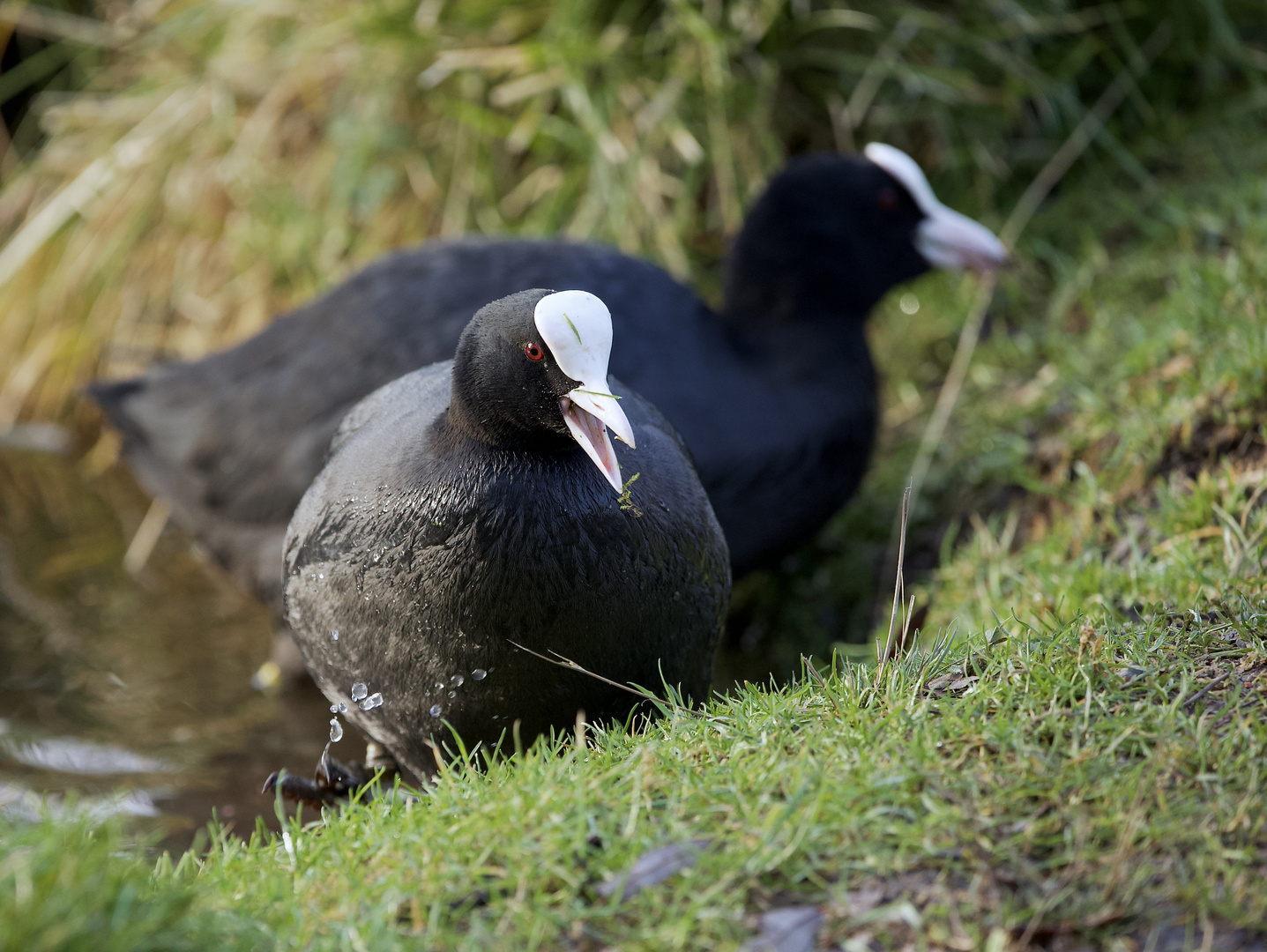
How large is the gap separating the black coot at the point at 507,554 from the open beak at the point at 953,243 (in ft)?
6.73

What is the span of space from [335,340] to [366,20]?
1.82 m

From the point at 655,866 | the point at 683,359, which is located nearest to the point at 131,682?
the point at 683,359

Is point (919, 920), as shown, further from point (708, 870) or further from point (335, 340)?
point (335, 340)

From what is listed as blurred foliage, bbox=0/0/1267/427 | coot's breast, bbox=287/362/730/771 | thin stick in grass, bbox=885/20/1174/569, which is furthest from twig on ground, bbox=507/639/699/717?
blurred foliage, bbox=0/0/1267/427

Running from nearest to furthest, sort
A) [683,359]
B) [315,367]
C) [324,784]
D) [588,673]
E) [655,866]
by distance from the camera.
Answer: [655,866]
[588,673]
[324,784]
[683,359]
[315,367]

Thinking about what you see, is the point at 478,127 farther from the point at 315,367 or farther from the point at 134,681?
the point at 134,681

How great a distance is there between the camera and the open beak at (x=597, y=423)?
192cm

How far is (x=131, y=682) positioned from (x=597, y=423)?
102 inches

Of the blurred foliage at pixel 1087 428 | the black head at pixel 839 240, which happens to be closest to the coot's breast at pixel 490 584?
the blurred foliage at pixel 1087 428

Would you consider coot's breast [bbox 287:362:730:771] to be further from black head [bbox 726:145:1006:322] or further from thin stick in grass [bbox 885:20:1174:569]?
thin stick in grass [bbox 885:20:1174:569]

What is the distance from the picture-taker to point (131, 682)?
397 cm

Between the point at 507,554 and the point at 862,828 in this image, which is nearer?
the point at 862,828

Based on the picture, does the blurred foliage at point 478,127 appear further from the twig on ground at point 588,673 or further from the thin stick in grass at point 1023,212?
the twig on ground at point 588,673

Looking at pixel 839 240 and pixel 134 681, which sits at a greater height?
pixel 839 240
